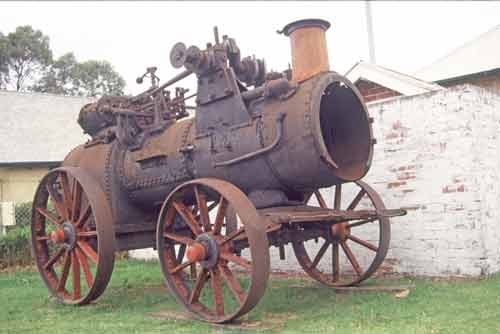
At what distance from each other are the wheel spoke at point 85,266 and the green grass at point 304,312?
0.92 feet

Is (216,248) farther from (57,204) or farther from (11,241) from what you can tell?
(11,241)

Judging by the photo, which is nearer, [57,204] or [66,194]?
[66,194]

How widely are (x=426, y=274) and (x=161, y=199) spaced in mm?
2986

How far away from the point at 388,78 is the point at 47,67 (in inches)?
1036

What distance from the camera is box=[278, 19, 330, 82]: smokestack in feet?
17.0

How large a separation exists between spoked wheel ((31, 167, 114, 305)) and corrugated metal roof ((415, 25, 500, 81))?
728 cm

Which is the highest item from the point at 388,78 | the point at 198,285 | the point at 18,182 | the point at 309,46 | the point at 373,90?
the point at 388,78

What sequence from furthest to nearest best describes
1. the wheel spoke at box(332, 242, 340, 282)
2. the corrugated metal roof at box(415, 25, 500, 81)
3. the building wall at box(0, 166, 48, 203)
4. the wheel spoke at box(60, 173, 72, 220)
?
the building wall at box(0, 166, 48, 203), the corrugated metal roof at box(415, 25, 500, 81), the wheel spoke at box(60, 173, 72, 220), the wheel spoke at box(332, 242, 340, 282)

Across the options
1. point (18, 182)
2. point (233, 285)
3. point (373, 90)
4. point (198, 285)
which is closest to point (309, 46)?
point (233, 285)

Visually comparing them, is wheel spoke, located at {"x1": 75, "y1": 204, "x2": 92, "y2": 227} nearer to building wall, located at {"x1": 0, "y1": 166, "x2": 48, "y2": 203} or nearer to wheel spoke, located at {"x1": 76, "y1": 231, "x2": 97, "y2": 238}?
wheel spoke, located at {"x1": 76, "y1": 231, "x2": 97, "y2": 238}

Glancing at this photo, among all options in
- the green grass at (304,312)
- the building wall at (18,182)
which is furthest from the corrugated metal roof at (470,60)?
the building wall at (18,182)

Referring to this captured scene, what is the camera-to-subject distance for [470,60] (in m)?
11.8

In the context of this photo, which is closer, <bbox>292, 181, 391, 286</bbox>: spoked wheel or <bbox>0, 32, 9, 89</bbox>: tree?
<bbox>292, 181, 391, 286</bbox>: spoked wheel

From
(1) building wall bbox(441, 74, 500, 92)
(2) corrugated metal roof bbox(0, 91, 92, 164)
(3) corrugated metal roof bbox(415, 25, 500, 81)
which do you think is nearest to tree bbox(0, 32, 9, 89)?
(2) corrugated metal roof bbox(0, 91, 92, 164)
